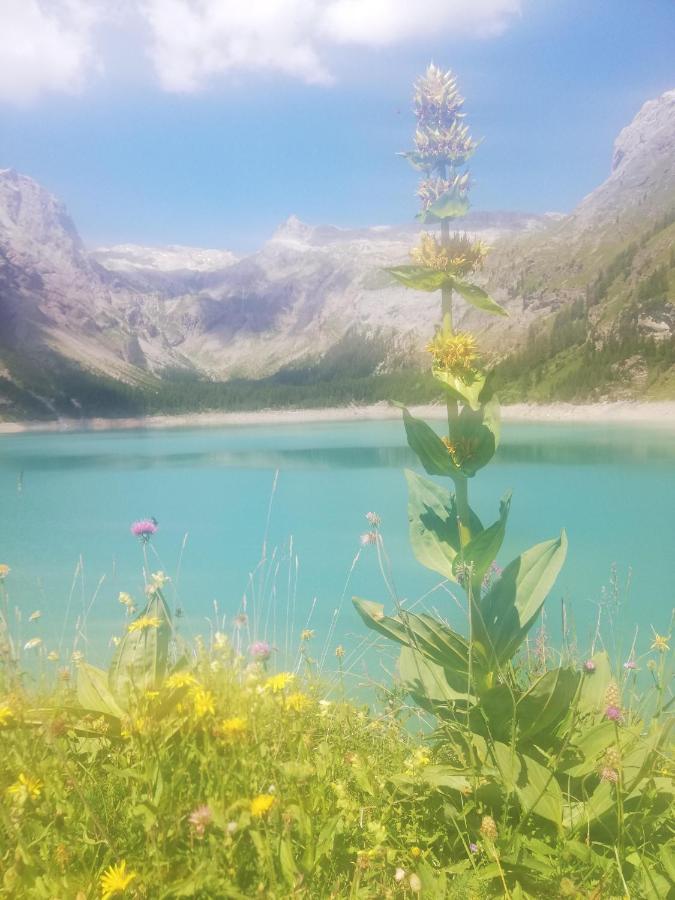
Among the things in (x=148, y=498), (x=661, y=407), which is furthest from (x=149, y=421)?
(x=148, y=498)

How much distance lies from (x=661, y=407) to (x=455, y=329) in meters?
97.6

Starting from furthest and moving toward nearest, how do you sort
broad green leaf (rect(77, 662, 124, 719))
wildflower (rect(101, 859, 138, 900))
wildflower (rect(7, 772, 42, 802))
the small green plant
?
1. broad green leaf (rect(77, 662, 124, 719))
2. the small green plant
3. wildflower (rect(7, 772, 42, 802))
4. wildflower (rect(101, 859, 138, 900))

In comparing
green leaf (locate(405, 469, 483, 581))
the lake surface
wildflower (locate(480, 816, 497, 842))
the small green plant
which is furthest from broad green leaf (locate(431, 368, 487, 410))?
the lake surface

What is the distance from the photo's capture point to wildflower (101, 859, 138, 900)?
77.4 inches

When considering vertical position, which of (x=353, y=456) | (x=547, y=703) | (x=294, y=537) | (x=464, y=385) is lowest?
(x=353, y=456)

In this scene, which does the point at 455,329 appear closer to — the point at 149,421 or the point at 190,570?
the point at 190,570

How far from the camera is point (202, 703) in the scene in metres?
2.97

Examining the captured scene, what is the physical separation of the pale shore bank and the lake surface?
2264 cm

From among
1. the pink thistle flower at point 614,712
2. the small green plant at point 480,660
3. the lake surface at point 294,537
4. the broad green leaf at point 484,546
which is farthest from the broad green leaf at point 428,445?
the lake surface at point 294,537

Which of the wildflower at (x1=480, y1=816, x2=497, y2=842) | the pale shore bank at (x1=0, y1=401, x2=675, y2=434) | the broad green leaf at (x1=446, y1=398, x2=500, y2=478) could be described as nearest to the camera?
the wildflower at (x1=480, y1=816, x2=497, y2=842)

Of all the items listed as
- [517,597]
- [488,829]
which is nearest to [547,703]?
[517,597]

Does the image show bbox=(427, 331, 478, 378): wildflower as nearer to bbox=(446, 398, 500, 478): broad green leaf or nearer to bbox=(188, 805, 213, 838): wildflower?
bbox=(446, 398, 500, 478): broad green leaf

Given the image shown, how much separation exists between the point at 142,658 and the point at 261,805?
1561 mm

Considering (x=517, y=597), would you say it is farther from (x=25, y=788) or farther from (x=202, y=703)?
(x=25, y=788)
